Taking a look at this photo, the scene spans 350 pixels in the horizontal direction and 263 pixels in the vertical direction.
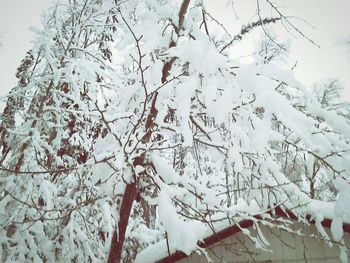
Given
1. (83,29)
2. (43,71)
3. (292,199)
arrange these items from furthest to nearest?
(83,29)
(43,71)
(292,199)

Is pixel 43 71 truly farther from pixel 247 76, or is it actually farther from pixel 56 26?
pixel 247 76

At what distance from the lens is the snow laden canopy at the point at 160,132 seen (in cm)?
226

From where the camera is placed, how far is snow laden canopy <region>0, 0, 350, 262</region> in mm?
2258

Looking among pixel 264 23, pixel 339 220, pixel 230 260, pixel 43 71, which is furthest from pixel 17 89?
pixel 339 220

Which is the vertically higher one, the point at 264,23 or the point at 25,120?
the point at 25,120

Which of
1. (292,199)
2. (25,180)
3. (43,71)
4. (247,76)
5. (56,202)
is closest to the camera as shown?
(247,76)

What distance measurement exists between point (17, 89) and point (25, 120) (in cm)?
80

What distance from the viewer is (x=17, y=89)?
683cm

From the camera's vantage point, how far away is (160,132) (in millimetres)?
3352

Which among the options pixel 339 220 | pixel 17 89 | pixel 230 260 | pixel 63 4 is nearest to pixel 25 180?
pixel 17 89

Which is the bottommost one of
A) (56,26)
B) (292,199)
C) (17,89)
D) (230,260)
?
(230,260)

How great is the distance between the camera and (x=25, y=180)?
5781mm

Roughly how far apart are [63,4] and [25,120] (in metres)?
2.79

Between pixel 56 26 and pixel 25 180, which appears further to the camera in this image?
pixel 56 26
